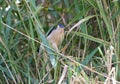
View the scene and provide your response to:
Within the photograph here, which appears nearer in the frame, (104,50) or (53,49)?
(53,49)

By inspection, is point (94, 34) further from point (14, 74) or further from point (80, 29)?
point (14, 74)

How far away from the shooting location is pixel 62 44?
1714 mm

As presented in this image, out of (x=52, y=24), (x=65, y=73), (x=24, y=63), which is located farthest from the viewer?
(x=52, y=24)

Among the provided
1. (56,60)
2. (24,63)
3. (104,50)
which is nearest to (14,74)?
(24,63)

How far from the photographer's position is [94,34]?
1767 millimetres

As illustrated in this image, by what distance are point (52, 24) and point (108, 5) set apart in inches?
11.0

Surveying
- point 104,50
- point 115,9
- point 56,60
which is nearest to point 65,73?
point 56,60

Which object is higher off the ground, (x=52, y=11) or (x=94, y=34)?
(x=52, y=11)

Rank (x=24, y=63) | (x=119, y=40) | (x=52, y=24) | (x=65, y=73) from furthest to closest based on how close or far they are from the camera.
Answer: (x=52, y=24), (x=24, y=63), (x=119, y=40), (x=65, y=73)

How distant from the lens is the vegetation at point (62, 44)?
1.55 meters

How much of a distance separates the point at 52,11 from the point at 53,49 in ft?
0.89

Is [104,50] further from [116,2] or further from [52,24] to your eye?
[52,24]

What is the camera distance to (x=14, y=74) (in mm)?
1688

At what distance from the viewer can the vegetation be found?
5.09ft
